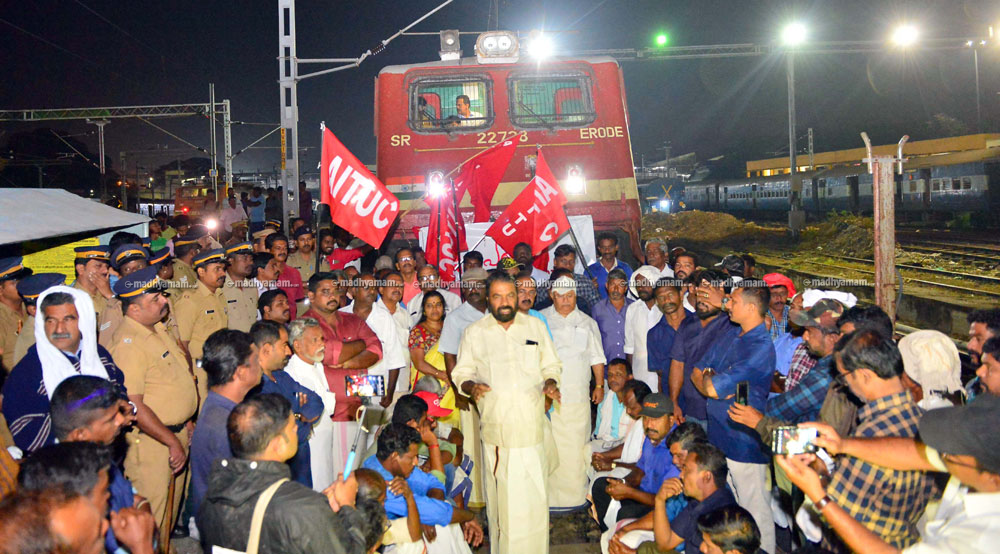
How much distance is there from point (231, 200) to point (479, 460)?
362 inches

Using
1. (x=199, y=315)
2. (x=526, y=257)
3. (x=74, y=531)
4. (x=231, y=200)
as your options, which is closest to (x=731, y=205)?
(x=231, y=200)

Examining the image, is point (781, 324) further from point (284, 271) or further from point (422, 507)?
point (284, 271)

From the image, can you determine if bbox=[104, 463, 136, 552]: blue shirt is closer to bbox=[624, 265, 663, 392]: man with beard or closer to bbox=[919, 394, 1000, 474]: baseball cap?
bbox=[919, 394, 1000, 474]: baseball cap

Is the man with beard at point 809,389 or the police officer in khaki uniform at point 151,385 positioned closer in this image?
the man with beard at point 809,389

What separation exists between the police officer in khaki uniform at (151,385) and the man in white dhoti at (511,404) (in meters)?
1.68

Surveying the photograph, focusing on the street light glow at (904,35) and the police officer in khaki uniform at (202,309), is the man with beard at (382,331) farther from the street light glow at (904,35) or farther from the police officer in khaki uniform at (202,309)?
the street light glow at (904,35)

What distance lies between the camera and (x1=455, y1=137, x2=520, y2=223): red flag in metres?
7.92

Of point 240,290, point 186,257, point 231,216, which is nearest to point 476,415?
point 240,290

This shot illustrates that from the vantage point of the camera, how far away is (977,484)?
6.75ft

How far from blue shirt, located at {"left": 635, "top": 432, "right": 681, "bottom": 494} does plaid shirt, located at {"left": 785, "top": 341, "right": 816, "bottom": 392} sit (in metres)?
0.92

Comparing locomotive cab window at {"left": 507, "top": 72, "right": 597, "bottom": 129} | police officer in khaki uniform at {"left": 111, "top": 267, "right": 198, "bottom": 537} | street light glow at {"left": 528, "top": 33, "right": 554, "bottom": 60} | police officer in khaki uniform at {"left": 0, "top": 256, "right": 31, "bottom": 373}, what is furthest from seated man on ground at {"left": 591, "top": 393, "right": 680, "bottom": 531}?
street light glow at {"left": 528, "top": 33, "right": 554, "bottom": 60}

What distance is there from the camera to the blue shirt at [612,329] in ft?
21.2

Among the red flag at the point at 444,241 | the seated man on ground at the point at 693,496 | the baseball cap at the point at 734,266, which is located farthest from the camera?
the red flag at the point at 444,241

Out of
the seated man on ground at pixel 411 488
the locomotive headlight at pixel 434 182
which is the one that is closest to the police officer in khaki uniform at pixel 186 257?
the locomotive headlight at pixel 434 182
